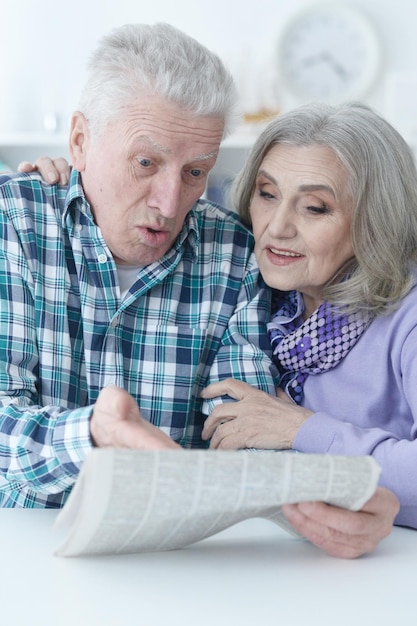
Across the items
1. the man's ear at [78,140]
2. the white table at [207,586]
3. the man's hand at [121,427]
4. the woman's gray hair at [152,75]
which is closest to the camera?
the white table at [207,586]

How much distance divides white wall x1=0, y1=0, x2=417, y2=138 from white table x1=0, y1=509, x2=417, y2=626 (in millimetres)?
2957

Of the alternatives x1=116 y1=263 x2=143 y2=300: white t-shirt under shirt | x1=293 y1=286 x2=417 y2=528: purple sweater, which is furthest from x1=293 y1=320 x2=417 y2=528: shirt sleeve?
x1=116 y1=263 x2=143 y2=300: white t-shirt under shirt

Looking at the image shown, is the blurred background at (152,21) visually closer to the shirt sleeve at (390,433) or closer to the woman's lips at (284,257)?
the woman's lips at (284,257)

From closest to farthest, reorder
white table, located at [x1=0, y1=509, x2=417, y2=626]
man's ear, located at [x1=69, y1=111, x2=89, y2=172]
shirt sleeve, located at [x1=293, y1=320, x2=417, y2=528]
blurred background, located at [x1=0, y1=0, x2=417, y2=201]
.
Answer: white table, located at [x1=0, y1=509, x2=417, y2=626] → shirt sleeve, located at [x1=293, y1=320, x2=417, y2=528] → man's ear, located at [x1=69, y1=111, x2=89, y2=172] → blurred background, located at [x1=0, y1=0, x2=417, y2=201]

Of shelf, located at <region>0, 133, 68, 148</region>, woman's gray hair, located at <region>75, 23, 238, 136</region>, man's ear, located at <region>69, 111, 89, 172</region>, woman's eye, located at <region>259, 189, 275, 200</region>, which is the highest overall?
woman's gray hair, located at <region>75, 23, 238, 136</region>

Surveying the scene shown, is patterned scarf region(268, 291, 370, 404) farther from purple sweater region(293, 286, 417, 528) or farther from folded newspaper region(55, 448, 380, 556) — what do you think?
folded newspaper region(55, 448, 380, 556)

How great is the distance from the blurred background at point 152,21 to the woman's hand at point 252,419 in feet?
7.46

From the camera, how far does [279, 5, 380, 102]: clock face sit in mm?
3801

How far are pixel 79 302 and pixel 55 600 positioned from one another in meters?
0.75

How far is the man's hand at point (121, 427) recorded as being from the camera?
1035 mm

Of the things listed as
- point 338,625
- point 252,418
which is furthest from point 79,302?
point 338,625

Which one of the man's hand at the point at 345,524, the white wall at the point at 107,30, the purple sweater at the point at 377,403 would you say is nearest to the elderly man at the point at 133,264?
the purple sweater at the point at 377,403

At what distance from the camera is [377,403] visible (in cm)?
157

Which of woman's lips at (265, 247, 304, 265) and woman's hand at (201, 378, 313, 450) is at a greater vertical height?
woman's lips at (265, 247, 304, 265)
